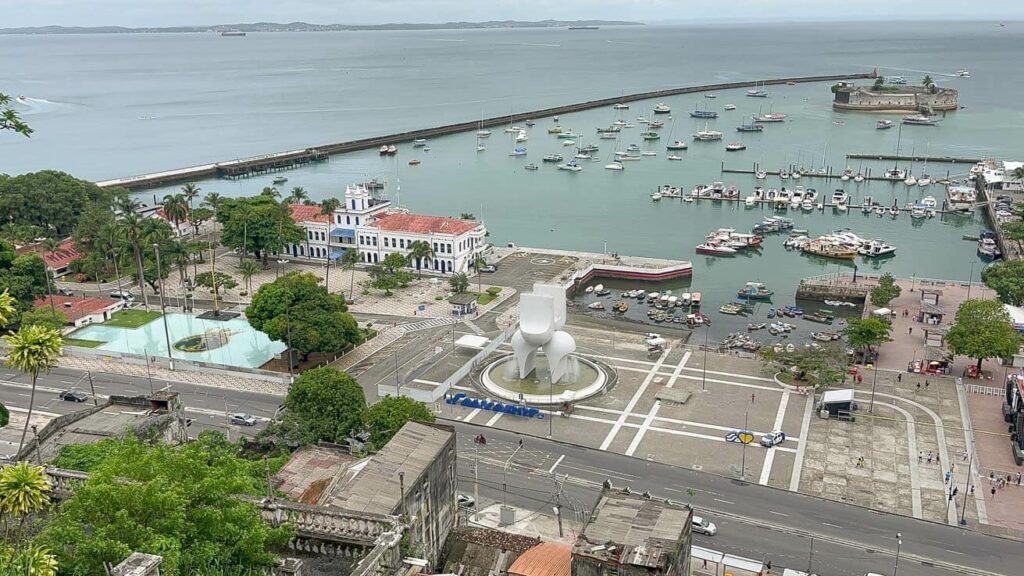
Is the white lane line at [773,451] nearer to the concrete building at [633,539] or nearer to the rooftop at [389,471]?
the concrete building at [633,539]

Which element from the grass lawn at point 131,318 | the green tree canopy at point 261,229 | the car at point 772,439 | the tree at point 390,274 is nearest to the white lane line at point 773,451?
the car at point 772,439

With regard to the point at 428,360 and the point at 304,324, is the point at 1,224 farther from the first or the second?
the point at 428,360

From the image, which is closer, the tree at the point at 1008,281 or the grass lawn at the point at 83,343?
the grass lawn at the point at 83,343

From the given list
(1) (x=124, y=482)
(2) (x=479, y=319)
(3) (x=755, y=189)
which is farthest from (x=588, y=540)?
(3) (x=755, y=189)

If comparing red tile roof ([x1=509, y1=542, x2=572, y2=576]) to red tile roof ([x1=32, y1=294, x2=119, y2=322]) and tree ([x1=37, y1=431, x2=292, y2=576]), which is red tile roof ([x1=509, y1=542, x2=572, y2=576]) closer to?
tree ([x1=37, y1=431, x2=292, y2=576])

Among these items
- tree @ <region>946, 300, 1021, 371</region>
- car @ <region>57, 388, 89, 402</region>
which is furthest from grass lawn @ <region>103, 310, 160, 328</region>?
tree @ <region>946, 300, 1021, 371</region>

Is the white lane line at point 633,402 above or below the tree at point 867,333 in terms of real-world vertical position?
below
